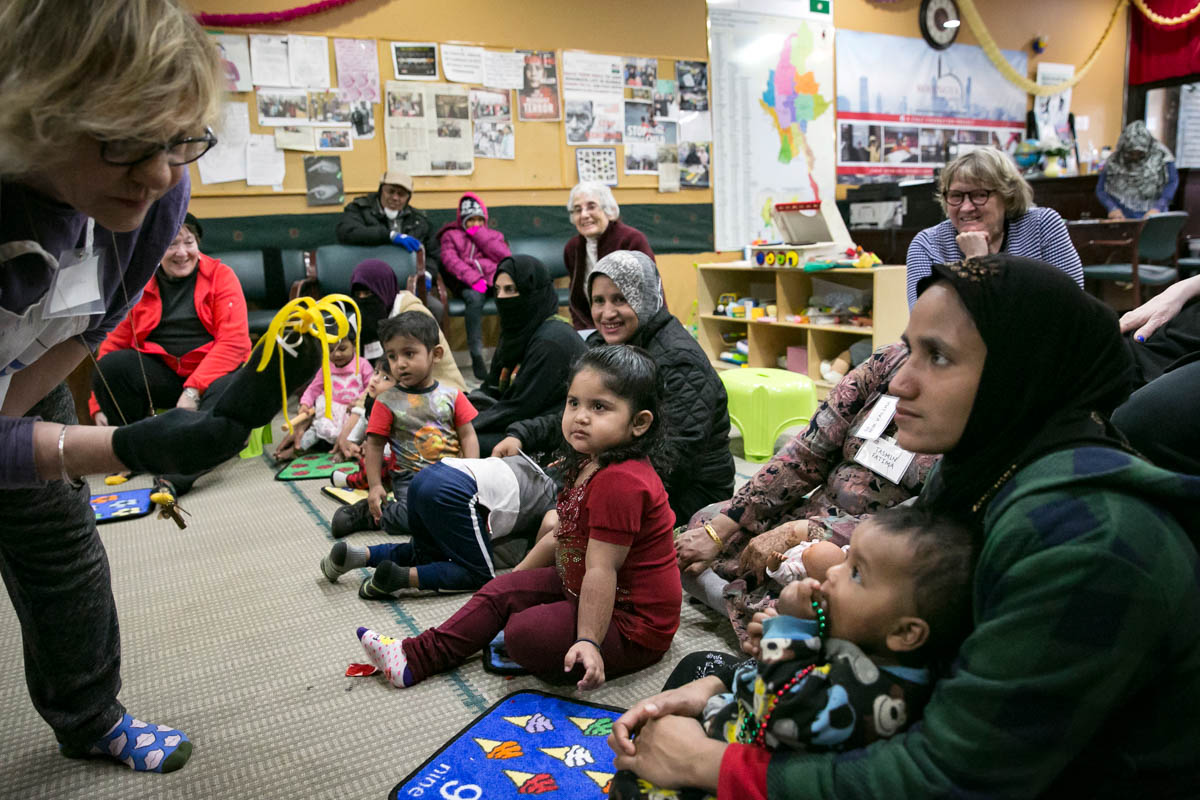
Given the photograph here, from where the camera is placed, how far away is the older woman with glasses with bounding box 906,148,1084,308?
2627 millimetres

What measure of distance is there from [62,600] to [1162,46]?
33.4 feet

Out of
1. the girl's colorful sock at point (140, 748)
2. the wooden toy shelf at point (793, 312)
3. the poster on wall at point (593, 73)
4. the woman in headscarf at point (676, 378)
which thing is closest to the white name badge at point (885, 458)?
the woman in headscarf at point (676, 378)

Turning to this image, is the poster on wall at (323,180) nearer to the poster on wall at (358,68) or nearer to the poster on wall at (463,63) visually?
the poster on wall at (358,68)

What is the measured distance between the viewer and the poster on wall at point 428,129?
531 centimetres

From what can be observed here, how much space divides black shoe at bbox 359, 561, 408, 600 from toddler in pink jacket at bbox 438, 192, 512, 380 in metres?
3.08

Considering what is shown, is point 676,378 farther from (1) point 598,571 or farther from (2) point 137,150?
(2) point 137,150

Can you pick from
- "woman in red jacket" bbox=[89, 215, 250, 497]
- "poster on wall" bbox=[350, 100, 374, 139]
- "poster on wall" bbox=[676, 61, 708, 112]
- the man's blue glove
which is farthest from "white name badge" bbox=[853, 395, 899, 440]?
"poster on wall" bbox=[676, 61, 708, 112]

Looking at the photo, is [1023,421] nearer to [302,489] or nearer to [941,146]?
[302,489]

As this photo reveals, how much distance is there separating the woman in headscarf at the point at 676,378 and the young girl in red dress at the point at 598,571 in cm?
41

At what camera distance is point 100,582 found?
1441 mm

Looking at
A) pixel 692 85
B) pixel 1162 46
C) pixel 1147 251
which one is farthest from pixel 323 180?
pixel 1162 46

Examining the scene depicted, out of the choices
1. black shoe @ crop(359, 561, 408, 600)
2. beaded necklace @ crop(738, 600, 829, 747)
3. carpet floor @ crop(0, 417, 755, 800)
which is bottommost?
carpet floor @ crop(0, 417, 755, 800)

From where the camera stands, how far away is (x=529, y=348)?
2.80 meters

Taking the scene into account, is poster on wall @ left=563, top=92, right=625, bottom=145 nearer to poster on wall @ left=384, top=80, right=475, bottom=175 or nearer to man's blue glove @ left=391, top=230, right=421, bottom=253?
poster on wall @ left=384, top=80, right=475, bottom=175
